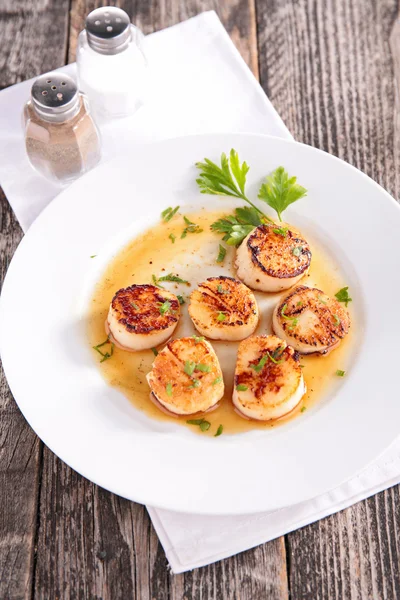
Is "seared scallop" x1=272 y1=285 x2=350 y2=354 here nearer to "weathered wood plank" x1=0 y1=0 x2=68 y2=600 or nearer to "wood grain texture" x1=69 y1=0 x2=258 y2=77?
"weathered wood plank" x1=0 y1=0 x2=68 y2=600

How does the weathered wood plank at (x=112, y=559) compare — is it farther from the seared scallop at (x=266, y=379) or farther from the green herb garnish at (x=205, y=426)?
the seared scallop at (x=266, y=379)

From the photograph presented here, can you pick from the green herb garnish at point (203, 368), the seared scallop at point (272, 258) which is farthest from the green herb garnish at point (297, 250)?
the green herb garnish at point (203, 368)

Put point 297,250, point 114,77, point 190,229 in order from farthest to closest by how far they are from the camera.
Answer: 1. point 114,77
2. point 190,229
3. point 297,250

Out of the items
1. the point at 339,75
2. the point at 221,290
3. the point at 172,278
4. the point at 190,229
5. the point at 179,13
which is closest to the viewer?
the point at 221,290

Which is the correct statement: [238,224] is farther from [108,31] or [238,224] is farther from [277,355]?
[108,31]

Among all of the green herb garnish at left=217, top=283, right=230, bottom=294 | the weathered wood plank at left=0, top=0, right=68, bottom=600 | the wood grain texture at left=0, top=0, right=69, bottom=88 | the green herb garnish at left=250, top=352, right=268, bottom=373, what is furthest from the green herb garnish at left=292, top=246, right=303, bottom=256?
the wood grain texture at left=0, top=0, right=69, bottom=88

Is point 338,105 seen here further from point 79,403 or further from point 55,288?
point 79,403

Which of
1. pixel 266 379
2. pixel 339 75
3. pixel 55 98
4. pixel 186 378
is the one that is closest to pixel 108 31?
Answer: pixel 55 98
